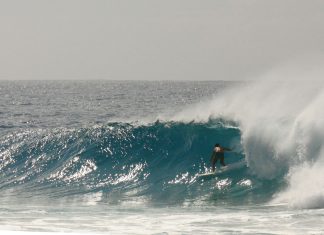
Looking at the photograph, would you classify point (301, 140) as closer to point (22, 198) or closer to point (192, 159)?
point (192, 159)

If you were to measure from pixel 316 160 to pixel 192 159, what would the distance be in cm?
574

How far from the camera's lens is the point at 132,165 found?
71.8 feet

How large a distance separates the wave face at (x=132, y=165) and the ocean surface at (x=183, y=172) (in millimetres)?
42

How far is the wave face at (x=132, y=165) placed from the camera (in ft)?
58.8

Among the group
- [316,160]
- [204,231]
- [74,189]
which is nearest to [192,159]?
[74,189]

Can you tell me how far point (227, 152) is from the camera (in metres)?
21.1

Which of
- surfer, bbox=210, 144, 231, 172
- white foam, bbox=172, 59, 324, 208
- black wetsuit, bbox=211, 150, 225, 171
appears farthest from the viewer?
black wetsuit, bbox=211, 150, 225, 171

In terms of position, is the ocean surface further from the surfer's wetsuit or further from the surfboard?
the surfer's wetsuit

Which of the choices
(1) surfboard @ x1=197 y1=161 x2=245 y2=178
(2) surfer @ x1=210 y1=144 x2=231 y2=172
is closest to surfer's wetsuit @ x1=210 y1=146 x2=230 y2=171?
(2) surfer @ x1=210 y1=144 x2=231 y2=172

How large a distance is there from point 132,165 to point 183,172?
7.36 ft

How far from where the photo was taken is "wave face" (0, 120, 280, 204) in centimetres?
1792

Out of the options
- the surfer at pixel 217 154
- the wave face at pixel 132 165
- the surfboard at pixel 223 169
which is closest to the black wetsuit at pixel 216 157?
the surfer at pixel 217 154

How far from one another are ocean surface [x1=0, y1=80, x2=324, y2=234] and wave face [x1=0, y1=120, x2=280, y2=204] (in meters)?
0.04

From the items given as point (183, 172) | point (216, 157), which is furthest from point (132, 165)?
point (216, 157)
